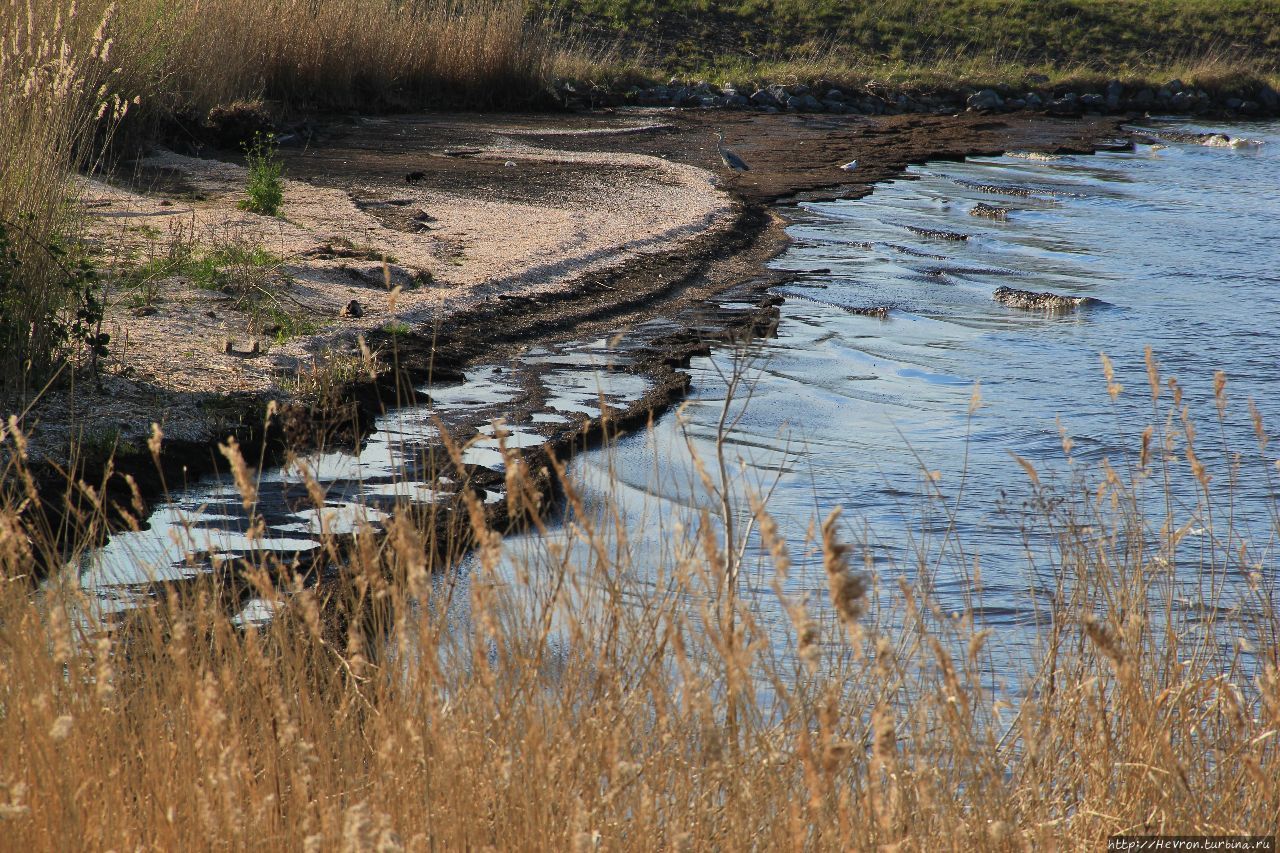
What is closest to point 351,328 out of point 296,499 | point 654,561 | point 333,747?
point 296,499

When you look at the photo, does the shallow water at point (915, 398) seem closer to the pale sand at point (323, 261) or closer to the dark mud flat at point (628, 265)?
the dark mud flat at point (628, 265)

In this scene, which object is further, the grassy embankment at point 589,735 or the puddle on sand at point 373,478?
the puddle on sand at point 373,478

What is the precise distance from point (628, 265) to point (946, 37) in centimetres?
2097

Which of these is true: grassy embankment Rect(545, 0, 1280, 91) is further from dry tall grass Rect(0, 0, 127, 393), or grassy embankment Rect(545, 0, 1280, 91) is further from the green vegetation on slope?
dry tall grass Rect(0, 0, 127, 393)

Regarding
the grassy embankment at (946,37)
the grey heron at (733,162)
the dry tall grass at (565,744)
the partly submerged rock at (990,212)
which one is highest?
the grassy embankment at (946,37)

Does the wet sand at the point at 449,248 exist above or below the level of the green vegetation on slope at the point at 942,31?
below

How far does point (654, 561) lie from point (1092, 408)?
313 centimetres

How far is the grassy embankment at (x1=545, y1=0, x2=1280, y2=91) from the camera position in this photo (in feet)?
78.8

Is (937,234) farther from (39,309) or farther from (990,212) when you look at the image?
(39,309)

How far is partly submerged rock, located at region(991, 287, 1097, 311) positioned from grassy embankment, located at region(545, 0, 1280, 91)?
15.0 meters

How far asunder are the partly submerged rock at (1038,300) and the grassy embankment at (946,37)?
14984 mm

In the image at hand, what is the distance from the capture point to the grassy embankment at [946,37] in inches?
945

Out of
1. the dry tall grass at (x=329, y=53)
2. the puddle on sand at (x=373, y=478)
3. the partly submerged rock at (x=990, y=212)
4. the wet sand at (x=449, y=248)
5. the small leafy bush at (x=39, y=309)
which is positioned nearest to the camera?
the puddle on sand at (x=373, y=478)

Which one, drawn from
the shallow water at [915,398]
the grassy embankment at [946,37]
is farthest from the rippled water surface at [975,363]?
the grassy embankment at [946,37]
